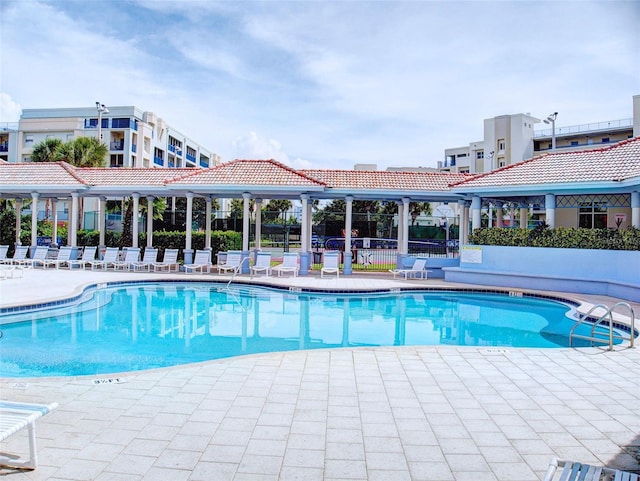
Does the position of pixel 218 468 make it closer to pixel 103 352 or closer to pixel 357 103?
pixel 103 352

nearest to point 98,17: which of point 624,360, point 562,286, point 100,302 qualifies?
point 100,302

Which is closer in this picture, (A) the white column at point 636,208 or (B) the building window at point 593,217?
(A) the white column at point 636,208

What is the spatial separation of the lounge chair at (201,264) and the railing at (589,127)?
4158 centimetres

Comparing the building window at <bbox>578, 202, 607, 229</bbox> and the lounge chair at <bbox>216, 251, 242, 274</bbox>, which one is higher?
the building window at <bbox>578, 202, 607, 229</bbox>

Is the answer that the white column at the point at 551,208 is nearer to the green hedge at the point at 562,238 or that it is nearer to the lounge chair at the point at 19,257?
the green hedge at the point at 562,238

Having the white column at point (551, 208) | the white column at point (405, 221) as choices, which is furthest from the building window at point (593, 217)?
the white column at point (405, 221)

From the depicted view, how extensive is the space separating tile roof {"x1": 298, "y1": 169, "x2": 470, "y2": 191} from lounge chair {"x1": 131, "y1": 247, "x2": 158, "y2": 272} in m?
6.89

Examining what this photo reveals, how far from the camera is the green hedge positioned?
46.2ft

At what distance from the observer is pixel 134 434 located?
4.15m

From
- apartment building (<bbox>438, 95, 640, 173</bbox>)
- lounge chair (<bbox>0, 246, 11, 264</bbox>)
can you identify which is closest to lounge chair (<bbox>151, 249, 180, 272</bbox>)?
lounge chair (<bbox>0, 246, 11, 264</bbox>)

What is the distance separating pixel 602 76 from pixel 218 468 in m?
8.81

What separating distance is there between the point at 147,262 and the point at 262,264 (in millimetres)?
4723

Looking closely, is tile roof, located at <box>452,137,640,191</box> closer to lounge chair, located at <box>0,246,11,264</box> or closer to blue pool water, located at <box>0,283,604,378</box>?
blue pool water, located at <box>0,283,604,378</box>

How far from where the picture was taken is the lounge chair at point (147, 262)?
1878 cm
